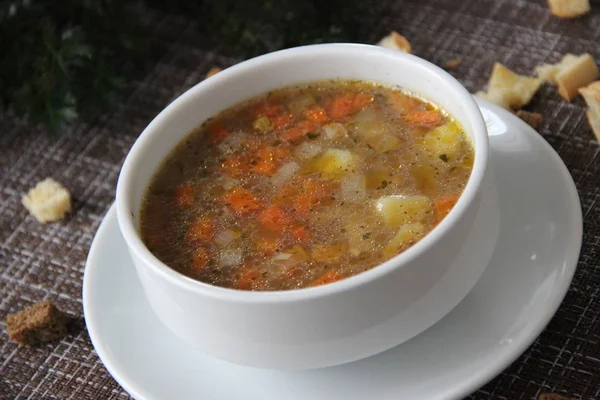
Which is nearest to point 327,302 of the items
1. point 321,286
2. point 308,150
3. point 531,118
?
point 321,286

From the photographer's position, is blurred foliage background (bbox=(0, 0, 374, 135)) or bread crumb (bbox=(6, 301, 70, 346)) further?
blurred foliage background (bbox=(0, 0, 374, 135))

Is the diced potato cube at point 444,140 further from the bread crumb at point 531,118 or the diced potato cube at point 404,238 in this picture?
the bread crumb at point 531,118

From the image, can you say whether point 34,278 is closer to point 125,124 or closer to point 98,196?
point 98,196

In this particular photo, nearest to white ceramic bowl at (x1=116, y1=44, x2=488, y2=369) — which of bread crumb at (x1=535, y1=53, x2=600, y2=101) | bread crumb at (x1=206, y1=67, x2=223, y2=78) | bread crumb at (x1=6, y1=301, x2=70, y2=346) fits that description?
bread crumb at (x1=6, y1=301, x2=70, y2=346)

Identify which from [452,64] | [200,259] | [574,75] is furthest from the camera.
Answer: [452,64]

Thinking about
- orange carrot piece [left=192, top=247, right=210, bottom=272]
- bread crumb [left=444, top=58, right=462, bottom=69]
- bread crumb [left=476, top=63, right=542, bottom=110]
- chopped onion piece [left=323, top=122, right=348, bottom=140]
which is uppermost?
chopped onion piece [left=323, top=122, right=348, bottom=140]

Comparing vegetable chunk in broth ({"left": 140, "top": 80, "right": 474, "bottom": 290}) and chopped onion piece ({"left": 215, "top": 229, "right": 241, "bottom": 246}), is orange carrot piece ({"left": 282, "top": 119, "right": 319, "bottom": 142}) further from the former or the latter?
chopped onion piece ({"left": 215, "top": 229, "right": 241, "bottom": 246})

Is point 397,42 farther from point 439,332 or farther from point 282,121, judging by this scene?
point 439,332
